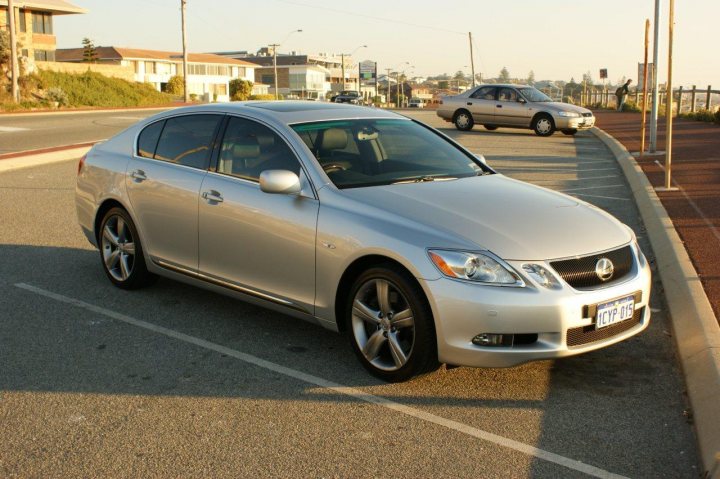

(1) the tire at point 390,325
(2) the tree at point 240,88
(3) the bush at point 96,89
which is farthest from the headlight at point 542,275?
(2) the tree at point 240,88

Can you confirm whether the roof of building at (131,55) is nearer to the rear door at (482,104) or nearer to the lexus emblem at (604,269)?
the rear door at (482,104)

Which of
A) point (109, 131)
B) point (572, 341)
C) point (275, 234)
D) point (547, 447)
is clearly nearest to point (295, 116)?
point (275, 234)

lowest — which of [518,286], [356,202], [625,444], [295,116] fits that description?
[625,444]

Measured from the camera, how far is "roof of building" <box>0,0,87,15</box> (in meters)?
61.0

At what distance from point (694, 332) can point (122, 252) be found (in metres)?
4.39

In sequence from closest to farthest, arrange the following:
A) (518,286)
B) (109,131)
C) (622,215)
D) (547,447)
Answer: (547,447), (518,286), (622,215), (109,131)

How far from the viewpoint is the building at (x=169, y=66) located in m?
93.3

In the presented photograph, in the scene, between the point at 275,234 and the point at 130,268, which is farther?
the point at 130,268

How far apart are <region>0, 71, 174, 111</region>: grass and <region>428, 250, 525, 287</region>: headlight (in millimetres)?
40016

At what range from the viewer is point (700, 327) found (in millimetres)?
5645

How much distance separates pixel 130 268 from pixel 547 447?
13.3 ft

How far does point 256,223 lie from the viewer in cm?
572

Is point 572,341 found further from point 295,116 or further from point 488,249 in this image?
point 295,116

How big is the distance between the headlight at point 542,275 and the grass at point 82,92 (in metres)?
40.3
